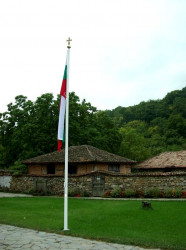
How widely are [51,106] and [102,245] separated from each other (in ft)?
101

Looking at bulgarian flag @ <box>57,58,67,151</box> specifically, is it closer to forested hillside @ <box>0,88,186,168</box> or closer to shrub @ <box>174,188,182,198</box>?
shrub @ <box>174,188,182,198</box>

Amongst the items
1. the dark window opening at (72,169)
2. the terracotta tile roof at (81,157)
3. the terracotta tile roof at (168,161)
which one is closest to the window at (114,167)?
the terracotta tile roof at (81,157)

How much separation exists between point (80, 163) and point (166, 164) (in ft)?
29.1

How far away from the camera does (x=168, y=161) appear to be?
32.7 metres

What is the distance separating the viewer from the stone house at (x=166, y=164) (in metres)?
30.7

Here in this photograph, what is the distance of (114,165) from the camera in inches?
1278

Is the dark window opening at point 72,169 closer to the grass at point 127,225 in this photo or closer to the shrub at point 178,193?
the shrub at point 178,193

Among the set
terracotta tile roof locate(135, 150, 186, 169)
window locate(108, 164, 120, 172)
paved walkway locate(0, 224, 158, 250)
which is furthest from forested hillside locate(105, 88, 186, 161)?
paved walkway locate(0, 224, 158, 250)

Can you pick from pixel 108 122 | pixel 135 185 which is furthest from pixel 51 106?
A: pixel 135 185

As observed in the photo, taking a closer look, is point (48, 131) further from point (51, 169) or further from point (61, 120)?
point (61, 120)

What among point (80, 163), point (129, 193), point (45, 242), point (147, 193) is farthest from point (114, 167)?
point (45, 242)

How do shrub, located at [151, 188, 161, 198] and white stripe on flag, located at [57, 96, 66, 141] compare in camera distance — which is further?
shrub, located at [151, 188, 161, 198]

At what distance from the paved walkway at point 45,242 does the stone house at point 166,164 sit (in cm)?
2328

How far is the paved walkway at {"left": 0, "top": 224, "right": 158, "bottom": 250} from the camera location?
7.38 meters
